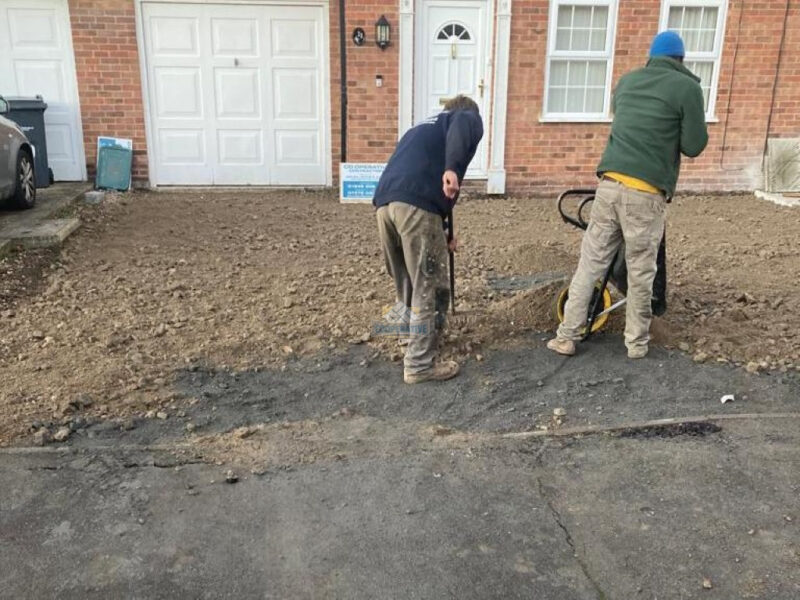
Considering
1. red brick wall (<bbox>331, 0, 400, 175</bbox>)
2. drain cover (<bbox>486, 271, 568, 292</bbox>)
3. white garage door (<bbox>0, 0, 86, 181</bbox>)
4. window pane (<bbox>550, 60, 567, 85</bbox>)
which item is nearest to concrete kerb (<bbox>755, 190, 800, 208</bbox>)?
window pane (<bbox>550, 60, 567, 85</bbox>)

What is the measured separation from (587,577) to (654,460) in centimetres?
101

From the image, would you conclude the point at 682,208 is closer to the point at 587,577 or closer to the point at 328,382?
the point at 328,382

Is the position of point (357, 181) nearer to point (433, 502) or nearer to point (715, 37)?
Result: point (715, 37)

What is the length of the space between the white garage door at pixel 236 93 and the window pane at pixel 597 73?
377 centimetres

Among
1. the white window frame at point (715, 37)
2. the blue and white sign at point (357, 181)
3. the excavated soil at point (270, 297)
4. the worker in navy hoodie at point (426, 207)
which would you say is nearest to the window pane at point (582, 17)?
the white window frame at point (715, 37)

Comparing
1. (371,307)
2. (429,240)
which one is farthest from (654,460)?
(371,307)

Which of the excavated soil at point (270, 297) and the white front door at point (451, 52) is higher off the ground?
the white front door at point (451, 52)

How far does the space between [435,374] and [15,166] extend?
6058 millimetres

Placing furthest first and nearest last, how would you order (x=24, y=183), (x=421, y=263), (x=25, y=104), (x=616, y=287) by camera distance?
(x=25, y=104) → (x=24, y=183) → (x=616, y=287) → (x=421, y=263)

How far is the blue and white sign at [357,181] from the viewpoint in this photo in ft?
33.2

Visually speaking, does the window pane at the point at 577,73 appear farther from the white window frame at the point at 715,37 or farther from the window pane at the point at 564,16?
the white window frame at the point at 715,37

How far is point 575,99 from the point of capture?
1070cm

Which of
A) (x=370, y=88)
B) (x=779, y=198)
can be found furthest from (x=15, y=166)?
(x=779, y=198)

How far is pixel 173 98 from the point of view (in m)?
10.4
